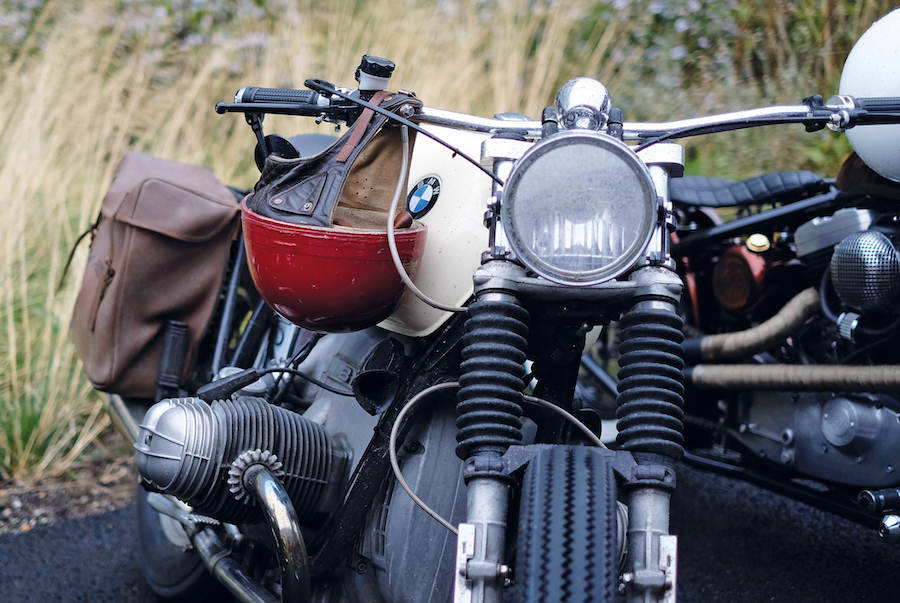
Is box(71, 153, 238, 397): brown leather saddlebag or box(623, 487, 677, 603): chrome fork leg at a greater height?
box(71, 153, 238, 397): brown leather saddlebag

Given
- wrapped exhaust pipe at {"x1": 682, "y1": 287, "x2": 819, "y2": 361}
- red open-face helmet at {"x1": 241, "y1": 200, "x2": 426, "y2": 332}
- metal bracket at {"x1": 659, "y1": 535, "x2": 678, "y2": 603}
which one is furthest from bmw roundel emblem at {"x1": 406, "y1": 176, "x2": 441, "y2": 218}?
wrapped exhaust pipe at {"x1": 682, "y1": 287, "x2": 819, "y2": 361}

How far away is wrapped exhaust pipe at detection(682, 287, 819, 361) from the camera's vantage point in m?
2.60

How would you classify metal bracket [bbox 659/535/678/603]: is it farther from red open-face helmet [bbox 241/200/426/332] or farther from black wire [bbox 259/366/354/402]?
black wire [bbox 259/366/354/402]

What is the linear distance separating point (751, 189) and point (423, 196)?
4.71 feet

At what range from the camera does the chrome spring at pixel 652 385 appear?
1.43m

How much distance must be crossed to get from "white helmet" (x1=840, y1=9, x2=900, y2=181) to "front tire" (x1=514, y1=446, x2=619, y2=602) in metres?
1.29

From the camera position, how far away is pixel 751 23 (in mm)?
5691

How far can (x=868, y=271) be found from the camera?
7.50 feet

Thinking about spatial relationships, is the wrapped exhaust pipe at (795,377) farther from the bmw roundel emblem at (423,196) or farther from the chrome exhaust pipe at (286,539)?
the chrome exhaust pipe at (286,539)

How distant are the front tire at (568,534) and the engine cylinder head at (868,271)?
1228mm

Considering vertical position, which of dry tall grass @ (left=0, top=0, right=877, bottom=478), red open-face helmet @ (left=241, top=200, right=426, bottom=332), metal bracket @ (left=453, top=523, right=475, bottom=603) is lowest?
metal bracket @ (left=453, top=523, right=475, bottom=603)

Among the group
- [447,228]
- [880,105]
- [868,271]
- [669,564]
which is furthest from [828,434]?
[669,564]

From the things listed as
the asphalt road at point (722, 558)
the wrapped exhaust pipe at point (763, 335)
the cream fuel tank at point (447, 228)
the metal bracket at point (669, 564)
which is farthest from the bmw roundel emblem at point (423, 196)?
the asphalt road at point (722, 558)

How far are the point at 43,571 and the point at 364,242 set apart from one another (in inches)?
69.8
